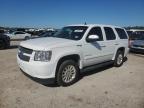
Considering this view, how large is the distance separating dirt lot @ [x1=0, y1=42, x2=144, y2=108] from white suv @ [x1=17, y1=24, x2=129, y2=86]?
48 centimetres

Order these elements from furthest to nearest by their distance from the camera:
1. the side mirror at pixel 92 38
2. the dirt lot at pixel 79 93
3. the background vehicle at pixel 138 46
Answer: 1. the background vehicle at pixel 138 46
2. the side mirror at pixel 92 38
3. the dirt lot at pixel 79 93

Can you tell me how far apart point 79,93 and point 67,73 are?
2.52 ft

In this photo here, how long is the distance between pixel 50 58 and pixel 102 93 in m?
1.77

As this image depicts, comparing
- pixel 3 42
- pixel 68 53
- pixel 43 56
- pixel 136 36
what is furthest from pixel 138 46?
pixel 3 42

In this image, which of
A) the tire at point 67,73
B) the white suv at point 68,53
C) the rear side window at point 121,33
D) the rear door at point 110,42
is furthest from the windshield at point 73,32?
the rear side window at point 121,33

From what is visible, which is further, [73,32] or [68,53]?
[73,32]

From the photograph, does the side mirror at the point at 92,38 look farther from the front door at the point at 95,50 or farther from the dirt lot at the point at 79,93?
the dirt lot at the point at 79,93

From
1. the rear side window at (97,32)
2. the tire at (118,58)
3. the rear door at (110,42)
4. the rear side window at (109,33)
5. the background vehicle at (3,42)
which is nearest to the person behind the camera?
the rear side window at (97,32)

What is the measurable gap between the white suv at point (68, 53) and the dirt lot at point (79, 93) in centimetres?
48

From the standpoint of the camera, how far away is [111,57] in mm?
7680

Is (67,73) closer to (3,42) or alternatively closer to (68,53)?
(68,53)

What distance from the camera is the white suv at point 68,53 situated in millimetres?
5012

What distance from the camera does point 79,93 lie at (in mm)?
5195

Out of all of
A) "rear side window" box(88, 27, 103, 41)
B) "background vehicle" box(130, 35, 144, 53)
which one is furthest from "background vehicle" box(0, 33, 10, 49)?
"rear side window" box(88, 27, 103, 41)
